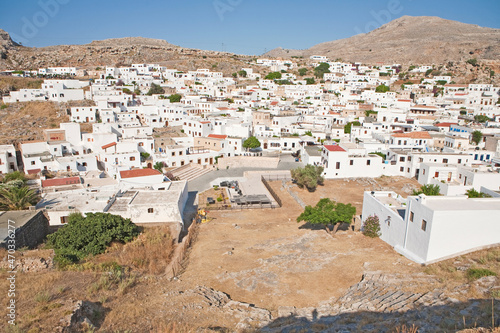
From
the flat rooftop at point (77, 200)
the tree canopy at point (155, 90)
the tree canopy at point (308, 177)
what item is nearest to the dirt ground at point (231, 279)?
the flat rooftop at point (77, 200)

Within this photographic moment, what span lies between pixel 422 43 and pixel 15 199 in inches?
4879

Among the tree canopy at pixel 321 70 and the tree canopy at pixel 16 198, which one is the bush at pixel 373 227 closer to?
the tree canopy at pixel 16 198

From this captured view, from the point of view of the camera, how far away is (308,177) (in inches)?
1119

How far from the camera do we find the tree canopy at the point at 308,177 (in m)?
28.5

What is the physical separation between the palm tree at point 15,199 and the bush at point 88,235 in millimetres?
3888

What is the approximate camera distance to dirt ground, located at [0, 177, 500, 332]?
9.36m

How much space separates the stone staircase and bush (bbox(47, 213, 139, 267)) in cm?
1443

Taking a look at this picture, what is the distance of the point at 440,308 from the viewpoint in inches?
376

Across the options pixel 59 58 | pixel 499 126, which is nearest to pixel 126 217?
pixel 499 126

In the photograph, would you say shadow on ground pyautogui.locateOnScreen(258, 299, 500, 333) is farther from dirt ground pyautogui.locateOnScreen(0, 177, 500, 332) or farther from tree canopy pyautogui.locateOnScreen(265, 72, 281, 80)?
tree canopy pyautogui.locateOnScreen(265, 72, 281, 80)

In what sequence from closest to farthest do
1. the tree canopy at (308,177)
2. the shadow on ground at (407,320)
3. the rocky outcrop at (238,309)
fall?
the shadow on ground at (407,320), the rocky outcrop at (238,309), the tree canopy at (308,177)

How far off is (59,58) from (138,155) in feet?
226

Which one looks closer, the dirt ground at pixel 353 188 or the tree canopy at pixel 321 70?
the dirt ground at pixel 353 188

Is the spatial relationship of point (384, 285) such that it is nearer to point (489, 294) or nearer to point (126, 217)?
point (489, 294)
